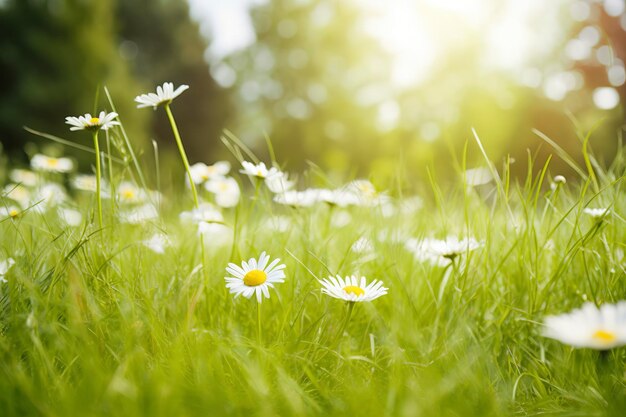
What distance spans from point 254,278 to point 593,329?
553 mm

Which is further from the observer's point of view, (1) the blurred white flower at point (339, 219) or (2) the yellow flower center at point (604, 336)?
(1) the blurred white flower at point (339, 219)

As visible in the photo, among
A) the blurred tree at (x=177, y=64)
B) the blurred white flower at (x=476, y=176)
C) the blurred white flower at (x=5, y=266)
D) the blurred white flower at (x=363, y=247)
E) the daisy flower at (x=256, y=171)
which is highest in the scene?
the blurred tree at (x=177, y=64)

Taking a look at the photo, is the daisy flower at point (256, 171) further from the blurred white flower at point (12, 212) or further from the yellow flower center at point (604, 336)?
the yellow flower center at point (604, 336)

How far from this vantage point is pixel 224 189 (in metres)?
1.80

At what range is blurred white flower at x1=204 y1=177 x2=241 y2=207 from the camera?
5.67 feet

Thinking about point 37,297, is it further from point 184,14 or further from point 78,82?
point 184,14

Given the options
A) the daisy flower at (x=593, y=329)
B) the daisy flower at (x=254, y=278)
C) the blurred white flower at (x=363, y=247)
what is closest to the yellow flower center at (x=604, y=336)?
the daisy flower at (x=593, y=329)

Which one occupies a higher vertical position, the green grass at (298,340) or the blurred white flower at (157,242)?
the blurred white flower at (157,242)

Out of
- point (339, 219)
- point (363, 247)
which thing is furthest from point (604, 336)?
point (339, 219)

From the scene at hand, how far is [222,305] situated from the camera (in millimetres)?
1191

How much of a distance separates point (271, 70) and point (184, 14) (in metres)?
2.98

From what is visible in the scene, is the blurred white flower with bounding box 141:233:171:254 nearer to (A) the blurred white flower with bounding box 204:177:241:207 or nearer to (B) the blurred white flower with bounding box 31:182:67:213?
(A) the blurred white flower with bounding box 204:177:241:207

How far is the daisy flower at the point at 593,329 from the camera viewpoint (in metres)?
0.63

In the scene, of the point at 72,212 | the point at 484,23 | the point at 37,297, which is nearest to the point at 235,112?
the point at 484,23
